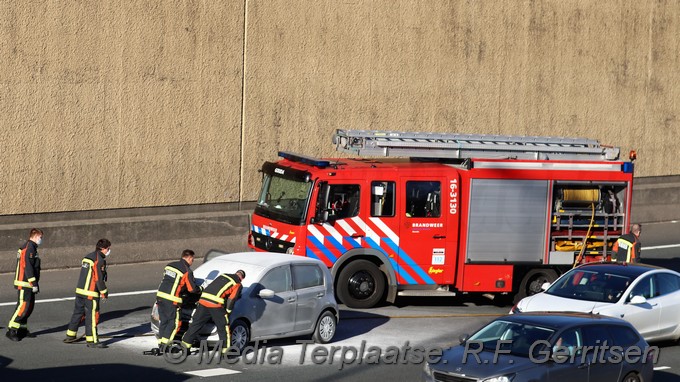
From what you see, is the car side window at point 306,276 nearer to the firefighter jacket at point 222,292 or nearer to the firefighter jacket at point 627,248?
the firefighter jacket at point 222,292

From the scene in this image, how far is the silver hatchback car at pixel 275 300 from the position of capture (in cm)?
1662

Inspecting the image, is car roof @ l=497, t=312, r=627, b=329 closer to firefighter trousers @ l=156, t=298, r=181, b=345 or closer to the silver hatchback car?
the silver hatchback car

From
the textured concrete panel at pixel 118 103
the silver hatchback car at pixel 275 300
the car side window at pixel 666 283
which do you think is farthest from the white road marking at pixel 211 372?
the textured concrete panel at pixel 118 103

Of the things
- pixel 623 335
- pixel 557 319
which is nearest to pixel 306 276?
pixel 557 319

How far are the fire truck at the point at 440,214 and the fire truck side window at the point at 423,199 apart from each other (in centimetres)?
2

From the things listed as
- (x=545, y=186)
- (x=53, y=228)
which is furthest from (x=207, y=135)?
(x=545, y=186)

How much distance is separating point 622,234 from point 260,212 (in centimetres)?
735

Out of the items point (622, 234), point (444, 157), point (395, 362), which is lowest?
point (395, 362)

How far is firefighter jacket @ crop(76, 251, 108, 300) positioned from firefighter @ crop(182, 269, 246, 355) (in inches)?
65.3

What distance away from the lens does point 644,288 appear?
61.4ft

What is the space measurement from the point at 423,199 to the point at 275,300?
16.8 feet

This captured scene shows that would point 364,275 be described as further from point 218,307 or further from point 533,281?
point 218,307

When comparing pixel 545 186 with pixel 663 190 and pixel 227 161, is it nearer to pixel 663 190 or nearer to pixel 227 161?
pixel 227 161

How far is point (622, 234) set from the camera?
74.3 ft
